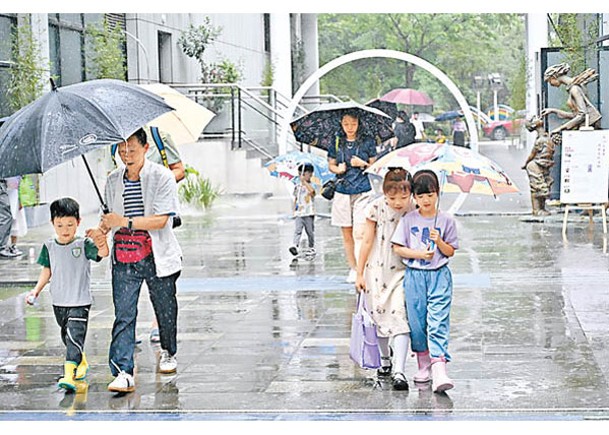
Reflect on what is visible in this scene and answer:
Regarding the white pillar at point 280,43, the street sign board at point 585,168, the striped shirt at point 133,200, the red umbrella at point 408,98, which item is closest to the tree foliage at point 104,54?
the white pillar at point 280,43

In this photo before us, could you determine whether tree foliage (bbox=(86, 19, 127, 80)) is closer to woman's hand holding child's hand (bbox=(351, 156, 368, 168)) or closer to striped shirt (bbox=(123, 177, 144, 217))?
woman's hand holding child's hand (bbox=(351, 156, 368, 168))

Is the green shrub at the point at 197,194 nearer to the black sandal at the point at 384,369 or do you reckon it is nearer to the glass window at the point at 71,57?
the glass window at the point at 71,57

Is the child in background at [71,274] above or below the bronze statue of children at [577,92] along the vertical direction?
below

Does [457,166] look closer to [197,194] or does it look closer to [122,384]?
[122,384]

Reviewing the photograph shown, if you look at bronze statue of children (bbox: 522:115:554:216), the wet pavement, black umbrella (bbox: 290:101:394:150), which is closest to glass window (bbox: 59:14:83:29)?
the wet pavement

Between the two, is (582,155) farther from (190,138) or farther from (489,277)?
(190,138)

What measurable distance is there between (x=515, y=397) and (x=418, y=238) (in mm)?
1062

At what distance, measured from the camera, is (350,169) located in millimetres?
10391

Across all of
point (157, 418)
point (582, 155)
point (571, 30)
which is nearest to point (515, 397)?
point (157, 418)

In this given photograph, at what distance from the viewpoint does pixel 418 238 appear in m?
6.98

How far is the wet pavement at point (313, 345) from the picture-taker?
656 centimetres

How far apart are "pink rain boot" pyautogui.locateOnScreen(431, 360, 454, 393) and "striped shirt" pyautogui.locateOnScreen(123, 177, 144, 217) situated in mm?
1962

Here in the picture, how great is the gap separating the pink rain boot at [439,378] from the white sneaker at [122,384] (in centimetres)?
175

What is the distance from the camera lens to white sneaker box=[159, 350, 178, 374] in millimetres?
7488
